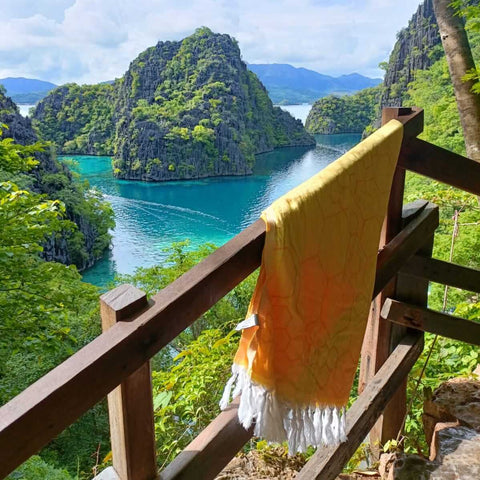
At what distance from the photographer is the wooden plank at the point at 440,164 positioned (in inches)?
50.9

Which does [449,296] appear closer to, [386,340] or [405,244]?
[386,340]

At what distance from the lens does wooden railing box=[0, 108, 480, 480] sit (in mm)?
612

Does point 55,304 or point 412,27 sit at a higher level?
point 412,27

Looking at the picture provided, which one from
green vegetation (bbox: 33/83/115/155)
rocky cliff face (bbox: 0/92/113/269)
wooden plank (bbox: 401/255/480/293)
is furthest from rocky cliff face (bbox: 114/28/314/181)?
wooden plank (bbox: 401/255/480/293)

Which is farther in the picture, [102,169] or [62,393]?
[102,169]

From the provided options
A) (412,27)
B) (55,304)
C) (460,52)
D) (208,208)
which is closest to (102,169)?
(208,208)

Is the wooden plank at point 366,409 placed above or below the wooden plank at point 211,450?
below

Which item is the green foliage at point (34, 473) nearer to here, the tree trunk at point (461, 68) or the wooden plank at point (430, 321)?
the wooden plank at point (430, 321)

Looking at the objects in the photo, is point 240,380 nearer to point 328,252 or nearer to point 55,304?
point 328,252

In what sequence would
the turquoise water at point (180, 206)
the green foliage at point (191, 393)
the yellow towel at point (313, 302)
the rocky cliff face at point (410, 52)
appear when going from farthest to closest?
1. the rocky cliff face at point (410, 52)
2. the turquoise water at point (180, 206)
3. the green foliage at point (191, 393)
4. the yellow towel at point (313, 302)

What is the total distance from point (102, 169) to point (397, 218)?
155 ft

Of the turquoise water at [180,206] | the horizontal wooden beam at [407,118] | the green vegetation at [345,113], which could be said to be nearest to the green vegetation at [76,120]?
the turquoise water at [180,206]

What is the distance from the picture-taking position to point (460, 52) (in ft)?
8.57

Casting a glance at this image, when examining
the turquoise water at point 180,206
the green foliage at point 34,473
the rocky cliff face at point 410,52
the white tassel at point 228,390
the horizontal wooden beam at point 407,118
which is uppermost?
the rocky cliff face at point 410,52
